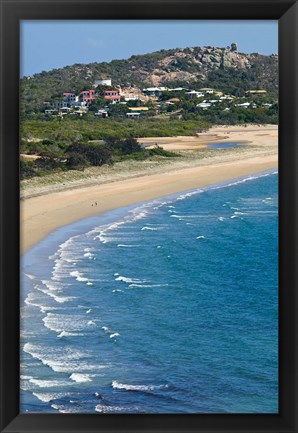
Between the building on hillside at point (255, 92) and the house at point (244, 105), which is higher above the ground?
the building on hillside at point (255, 92)

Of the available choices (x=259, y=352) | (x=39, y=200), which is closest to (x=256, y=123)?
(x=39, y=200)

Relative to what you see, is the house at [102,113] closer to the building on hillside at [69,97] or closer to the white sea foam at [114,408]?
the building on hillside at [69,97]

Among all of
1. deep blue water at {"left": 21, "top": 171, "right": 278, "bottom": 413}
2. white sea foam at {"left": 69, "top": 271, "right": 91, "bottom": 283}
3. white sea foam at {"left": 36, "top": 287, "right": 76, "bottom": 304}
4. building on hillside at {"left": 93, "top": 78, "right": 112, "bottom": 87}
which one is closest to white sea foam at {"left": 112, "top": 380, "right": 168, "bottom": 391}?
deep blue water at {"left": 21, "top": 171, "right": 278, "bottom": 413}

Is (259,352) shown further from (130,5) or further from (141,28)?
(130,5)

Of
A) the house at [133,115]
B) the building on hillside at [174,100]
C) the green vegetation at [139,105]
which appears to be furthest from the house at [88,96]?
the building on hillside at [174,100]

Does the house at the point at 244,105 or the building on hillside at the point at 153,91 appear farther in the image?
the house at the point at 244,105

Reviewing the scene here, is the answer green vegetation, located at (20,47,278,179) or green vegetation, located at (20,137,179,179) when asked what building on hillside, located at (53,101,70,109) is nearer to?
green vegetation, located at (20,47,278,179)
